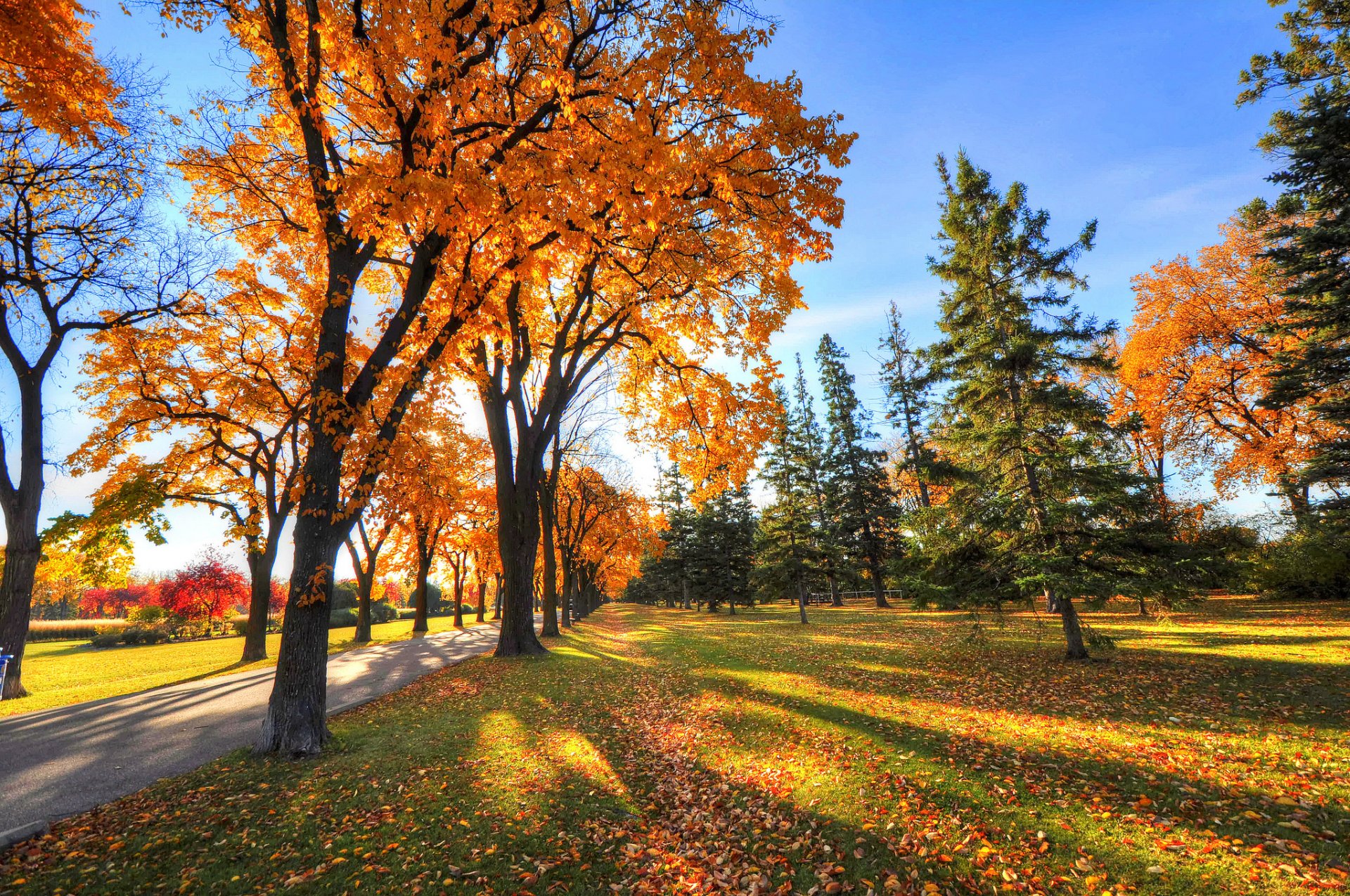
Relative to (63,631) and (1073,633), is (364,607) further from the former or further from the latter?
(63,631)

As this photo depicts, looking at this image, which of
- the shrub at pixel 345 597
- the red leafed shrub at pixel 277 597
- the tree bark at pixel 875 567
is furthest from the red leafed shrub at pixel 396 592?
the tree bark at pixel 875 567

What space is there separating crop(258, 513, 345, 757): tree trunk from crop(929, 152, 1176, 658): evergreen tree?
11946 millimetres

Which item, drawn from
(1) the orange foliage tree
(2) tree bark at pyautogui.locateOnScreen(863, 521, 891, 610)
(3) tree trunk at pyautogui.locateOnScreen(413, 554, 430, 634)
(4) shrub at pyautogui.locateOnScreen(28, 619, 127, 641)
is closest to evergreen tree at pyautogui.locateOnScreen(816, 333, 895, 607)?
(2) tree bark at pyautogui.locateOnScreen(863, 521, 891, 610)

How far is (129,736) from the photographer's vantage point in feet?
25.8

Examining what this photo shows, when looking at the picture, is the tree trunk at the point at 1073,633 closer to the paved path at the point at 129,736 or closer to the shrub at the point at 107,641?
the paved path at the point at 129,736

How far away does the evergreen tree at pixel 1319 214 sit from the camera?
1038 cm

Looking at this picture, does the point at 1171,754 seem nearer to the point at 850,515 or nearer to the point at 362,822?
the point at 362,822

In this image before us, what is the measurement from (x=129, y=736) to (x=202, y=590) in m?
37.4

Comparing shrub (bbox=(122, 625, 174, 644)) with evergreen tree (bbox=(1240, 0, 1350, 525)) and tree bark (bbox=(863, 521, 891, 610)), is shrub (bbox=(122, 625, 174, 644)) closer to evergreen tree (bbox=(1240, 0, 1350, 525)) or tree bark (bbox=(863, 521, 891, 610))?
tree bark (bbox=(863, 521, 891, 610))

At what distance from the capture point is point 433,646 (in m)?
19.9

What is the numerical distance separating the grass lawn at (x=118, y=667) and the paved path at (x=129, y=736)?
5.03ft

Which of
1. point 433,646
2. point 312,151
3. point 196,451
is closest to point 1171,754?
point 312,151

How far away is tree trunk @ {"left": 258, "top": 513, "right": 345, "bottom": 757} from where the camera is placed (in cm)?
677

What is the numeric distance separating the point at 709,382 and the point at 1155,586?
9762 millimetres
